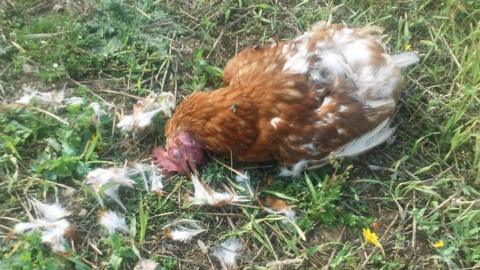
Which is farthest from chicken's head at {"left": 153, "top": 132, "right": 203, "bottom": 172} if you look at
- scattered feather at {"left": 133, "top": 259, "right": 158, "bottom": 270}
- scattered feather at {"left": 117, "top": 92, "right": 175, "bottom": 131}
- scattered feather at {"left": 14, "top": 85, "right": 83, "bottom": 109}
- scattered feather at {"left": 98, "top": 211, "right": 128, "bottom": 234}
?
scattered feather at {"left": 14, "top": 85, "right": 83, "bottom": 109}

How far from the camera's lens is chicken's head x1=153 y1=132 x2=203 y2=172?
8.54ft

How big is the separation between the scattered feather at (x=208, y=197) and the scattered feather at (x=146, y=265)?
1.12 feet

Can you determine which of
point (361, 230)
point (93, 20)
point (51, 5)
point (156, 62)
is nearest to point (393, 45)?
point (361, 230)

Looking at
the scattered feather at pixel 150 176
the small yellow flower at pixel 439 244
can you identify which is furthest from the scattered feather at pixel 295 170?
the small yellow flower at pixel 439 244

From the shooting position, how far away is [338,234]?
8.64ft

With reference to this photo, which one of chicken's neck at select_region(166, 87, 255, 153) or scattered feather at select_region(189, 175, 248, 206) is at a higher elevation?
chicken's neck at select_region(166, 87, 255, 153)

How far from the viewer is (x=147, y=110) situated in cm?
285

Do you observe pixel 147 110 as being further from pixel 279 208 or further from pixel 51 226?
pixel 279 208

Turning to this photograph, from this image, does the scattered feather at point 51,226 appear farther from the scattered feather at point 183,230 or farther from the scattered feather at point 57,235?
the scattered feather at point 183,230

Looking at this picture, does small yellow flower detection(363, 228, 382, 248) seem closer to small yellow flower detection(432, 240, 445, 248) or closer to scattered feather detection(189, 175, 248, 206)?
small yellow flower detection(432, 240, 445, 248)

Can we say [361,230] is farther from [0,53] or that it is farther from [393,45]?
[0,53]

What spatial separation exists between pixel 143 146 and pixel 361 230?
45.7 inches

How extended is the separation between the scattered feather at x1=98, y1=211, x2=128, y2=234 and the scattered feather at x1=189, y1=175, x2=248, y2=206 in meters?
0.34

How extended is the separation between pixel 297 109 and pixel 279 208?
0.49 m
